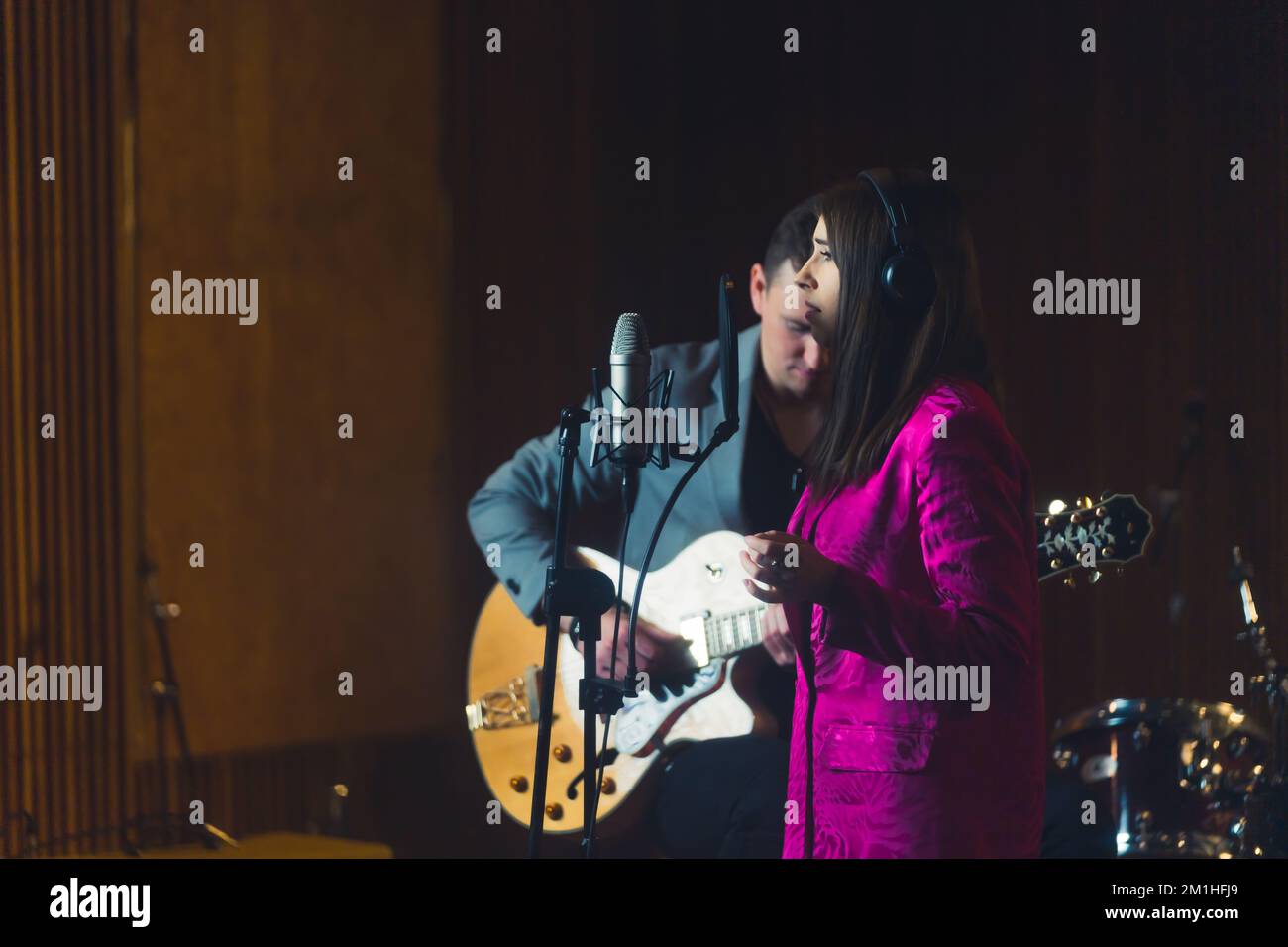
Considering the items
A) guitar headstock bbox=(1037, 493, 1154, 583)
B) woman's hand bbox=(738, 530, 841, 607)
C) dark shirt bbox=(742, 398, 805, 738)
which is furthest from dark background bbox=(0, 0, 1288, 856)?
woman's hand bbox=(738, 530, 841, 607)

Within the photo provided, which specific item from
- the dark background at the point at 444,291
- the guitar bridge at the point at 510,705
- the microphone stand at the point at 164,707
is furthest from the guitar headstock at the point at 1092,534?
the microphone stand at the point at 164,707

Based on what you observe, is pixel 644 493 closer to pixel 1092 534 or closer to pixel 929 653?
pixel 1092 534

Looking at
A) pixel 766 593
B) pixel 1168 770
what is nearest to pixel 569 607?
pixel 766 593

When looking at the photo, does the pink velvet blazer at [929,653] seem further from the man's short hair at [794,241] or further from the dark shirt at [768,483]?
the man's short hair at [794,241]

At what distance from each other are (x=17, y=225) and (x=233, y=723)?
5.10ft

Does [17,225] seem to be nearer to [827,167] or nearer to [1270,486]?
[827,167]

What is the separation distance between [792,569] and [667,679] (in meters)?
1.00

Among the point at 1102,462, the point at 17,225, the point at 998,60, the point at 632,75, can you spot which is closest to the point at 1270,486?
the point at 1102,462

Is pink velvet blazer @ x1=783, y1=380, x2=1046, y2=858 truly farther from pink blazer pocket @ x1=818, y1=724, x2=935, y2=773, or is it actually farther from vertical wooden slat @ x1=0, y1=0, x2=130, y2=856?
vertical wooden slat @ x1=0, y1=0, x2=130, y2=856

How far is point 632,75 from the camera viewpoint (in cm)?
397

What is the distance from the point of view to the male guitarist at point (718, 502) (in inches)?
107

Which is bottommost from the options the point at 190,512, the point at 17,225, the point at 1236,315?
the point at 190,512
